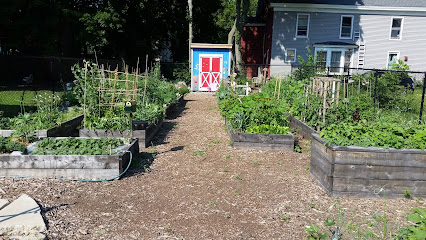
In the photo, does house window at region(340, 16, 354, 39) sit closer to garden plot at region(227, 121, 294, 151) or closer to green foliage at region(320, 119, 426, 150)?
garden plot at region(227, 121, 294, 151)

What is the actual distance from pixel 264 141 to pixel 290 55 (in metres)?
20.0

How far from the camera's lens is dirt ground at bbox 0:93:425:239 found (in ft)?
12.9

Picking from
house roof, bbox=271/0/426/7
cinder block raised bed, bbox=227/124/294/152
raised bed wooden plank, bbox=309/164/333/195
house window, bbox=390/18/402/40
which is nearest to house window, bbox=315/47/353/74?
house roof, bbox=271/0/426/7

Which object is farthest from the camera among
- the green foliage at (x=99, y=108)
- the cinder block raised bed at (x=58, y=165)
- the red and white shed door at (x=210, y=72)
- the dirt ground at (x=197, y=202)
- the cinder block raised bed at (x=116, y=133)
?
the red and white shed door at (x=210, y=72)

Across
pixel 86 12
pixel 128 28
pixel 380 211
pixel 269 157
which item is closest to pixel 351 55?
pixel 128 28

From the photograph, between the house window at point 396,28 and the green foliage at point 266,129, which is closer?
the green foliage at point 266,129

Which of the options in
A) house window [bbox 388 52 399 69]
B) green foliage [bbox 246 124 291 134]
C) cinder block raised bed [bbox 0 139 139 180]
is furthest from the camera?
house window [bbox 388 52 399 69]

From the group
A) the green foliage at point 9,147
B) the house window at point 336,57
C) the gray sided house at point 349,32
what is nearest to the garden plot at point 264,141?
the green foliage at point 9,147

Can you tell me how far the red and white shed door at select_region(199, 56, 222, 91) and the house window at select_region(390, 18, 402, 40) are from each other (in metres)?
15.1

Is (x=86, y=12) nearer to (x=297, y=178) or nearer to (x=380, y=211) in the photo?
(x=297, y=178)

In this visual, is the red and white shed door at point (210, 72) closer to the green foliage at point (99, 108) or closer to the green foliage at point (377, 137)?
the green foliage at point (99, 108)

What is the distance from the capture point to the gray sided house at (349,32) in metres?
25.4

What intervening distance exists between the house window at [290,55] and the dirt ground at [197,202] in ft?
Answer: 66.4

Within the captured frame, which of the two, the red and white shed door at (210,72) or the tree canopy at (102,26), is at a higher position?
the tree canopy at (102,26)
